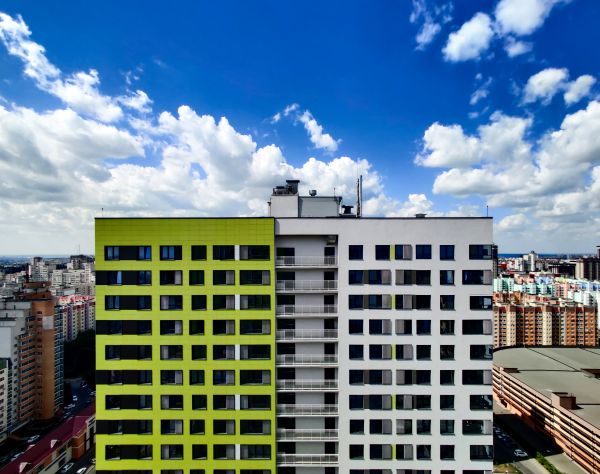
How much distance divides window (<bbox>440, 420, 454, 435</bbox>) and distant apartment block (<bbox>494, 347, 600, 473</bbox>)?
232 ft

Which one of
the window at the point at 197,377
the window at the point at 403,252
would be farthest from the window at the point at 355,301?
the window at the point at 197,377

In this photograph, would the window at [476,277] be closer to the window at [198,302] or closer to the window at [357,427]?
the window at [357,427]

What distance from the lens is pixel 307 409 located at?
101 feet

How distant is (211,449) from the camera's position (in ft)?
98.5

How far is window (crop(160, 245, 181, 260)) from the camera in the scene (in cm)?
3059

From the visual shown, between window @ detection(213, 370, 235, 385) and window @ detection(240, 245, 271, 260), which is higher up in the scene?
window @ detection(240, 245, 271, 260)

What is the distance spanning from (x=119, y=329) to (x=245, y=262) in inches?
497

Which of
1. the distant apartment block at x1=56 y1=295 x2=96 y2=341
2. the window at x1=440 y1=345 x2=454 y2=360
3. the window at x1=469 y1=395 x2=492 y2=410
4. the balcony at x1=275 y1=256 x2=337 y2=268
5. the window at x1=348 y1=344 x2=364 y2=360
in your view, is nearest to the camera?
the window at x1=469 y1=395 x2=492 y2=410

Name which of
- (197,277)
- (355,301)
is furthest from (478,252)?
(197,277)

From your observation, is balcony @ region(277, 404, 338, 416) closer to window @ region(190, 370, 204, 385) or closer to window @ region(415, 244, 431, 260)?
window @ region(190, 370, 204, 385)

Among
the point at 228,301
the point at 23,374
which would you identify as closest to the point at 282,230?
the point at 228,301

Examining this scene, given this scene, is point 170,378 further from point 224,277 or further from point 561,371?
point 561,371

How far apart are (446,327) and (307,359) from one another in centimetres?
1271

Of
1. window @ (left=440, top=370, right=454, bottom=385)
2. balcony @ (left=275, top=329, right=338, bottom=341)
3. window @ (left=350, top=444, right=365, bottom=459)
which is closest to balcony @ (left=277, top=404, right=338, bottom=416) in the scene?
window @ (left=350, top=444, right=365, bottom=459)
